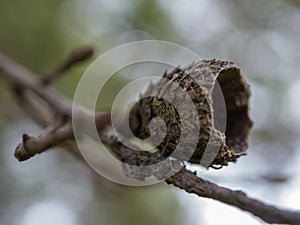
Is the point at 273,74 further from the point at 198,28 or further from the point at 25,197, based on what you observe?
the point at 25,197

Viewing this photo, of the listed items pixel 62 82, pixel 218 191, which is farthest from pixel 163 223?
pixel 218 191

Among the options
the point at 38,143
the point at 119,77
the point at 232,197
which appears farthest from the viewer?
the point at 119,77

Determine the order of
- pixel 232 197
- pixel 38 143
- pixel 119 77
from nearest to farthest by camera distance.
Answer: pixel 232 197 < pixel 38 143 < pixel 119 77

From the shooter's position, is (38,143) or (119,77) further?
(119,77)

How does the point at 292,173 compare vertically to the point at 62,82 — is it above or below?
below

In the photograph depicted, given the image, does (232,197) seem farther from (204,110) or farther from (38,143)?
(38,143)

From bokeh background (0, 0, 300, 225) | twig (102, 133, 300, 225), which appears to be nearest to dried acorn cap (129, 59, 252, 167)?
twig (102, 133, 300, 225)

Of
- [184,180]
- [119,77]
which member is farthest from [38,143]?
[119,77]
